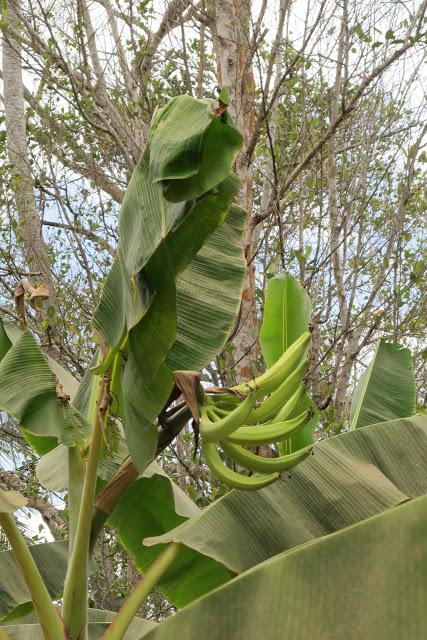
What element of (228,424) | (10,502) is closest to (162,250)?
(228,424)

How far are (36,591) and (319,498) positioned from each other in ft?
2.26

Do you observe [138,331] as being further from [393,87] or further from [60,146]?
[60,146]

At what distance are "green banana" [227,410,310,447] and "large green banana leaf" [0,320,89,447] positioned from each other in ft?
1.63

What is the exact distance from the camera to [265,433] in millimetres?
1535

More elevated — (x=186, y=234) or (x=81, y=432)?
(x=186, y=234)

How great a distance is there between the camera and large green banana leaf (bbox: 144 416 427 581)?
1.94 metres

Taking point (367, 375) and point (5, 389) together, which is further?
point (367, 375)

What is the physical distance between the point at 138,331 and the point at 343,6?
12.2 feet

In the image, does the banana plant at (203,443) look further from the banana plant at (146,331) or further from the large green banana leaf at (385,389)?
the large green banana leaf at (385,389)

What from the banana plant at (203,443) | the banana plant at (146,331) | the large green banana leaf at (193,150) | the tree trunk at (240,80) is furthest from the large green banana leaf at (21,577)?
the tree trunk at (240,80)

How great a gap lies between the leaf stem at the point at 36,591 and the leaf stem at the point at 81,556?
0.03 metres

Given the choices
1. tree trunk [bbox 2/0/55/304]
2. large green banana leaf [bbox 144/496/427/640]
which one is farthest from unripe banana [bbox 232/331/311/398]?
tree trunk [bbox 2/0/55/304]

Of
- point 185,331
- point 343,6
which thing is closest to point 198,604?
point 185,331

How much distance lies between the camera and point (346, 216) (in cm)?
475
